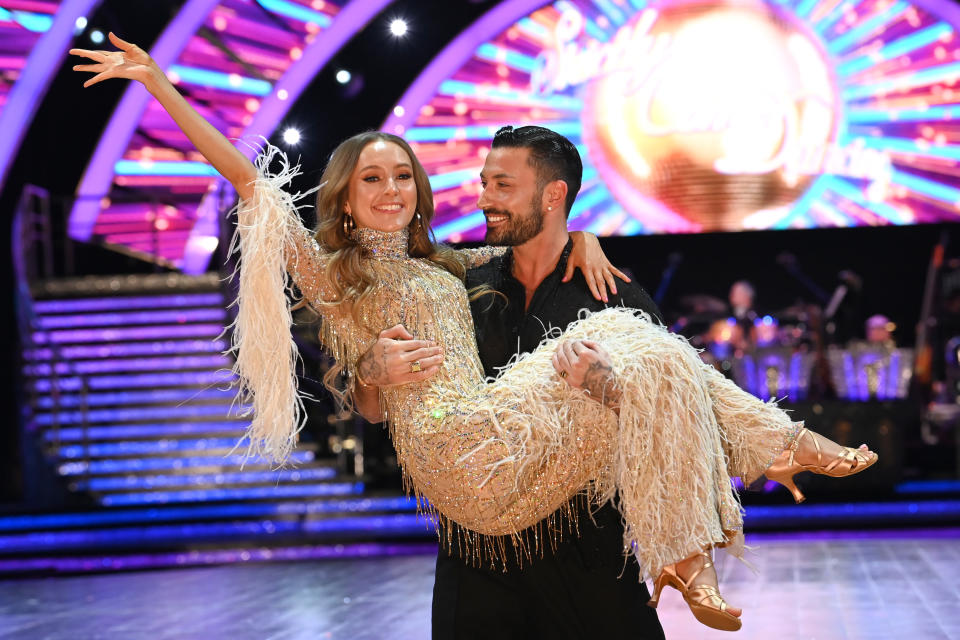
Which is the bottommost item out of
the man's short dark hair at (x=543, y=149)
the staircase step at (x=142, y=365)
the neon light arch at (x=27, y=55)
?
the staircase step at (x=142, y=365)

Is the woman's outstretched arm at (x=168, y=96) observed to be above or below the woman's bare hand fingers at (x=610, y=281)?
above

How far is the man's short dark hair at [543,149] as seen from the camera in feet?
8.40

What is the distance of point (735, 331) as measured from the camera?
9.71 metres

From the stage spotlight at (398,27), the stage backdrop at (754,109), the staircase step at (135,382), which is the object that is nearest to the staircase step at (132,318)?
the staircase step at (135,382)

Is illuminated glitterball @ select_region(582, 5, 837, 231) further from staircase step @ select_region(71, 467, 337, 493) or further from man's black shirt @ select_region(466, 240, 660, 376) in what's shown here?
man's black shirt @ select_region(466, 240, 660, 376)

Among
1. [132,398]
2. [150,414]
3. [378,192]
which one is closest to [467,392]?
[378,192]

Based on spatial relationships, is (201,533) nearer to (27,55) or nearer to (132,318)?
(132,318)

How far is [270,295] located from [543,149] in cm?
75

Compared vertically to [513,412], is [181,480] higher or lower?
lower

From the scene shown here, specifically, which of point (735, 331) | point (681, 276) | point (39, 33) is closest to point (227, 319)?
point (39, 33)

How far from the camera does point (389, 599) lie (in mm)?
5438

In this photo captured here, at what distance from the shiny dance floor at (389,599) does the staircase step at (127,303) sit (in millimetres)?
3280

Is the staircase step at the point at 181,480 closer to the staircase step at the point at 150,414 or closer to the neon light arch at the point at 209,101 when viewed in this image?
the staircase step at the point at 150,414

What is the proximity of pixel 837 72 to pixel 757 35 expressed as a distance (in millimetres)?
918
